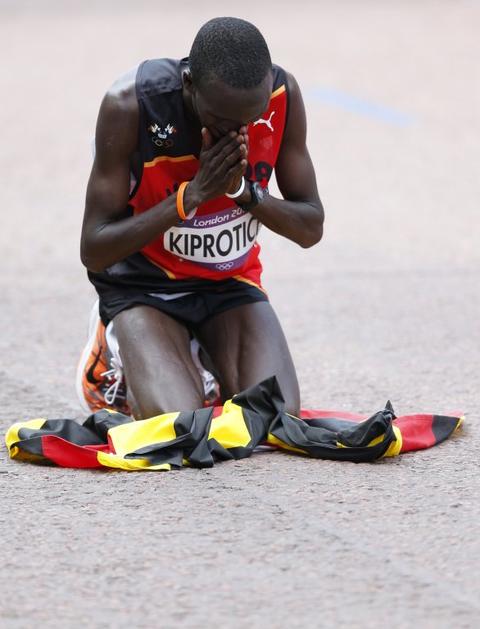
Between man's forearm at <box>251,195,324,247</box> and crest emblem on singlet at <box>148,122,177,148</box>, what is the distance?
0.42 metres

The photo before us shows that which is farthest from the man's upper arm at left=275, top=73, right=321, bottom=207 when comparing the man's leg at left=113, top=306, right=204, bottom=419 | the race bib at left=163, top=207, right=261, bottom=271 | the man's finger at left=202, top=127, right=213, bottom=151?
the man's leg at left=113, top=306, right=204, bottom=419

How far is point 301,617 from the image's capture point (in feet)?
10.3

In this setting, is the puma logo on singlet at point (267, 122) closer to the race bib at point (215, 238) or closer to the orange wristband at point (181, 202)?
the race bib at point (215, 238)

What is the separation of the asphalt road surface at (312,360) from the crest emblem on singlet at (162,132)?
125 centimetres

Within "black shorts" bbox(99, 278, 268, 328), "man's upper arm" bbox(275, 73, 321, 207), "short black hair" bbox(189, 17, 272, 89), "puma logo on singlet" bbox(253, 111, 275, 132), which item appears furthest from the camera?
"black shorts" bbox(99, 278, 268, 328)

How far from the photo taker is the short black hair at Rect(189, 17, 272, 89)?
4.33 m

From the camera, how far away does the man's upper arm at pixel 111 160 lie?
15.4 ft

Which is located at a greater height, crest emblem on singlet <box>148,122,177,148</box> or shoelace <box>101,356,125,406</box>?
crest emblem on singlet <box>148,122,177,148</box>

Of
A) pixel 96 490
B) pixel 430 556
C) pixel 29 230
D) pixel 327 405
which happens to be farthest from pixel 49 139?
pixel 430 556

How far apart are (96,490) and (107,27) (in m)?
15.4

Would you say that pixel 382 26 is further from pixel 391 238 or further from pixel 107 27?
pixel 391 238

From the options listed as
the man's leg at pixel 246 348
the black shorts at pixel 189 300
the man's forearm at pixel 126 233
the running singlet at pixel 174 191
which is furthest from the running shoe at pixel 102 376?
the man's forearm at pixel 126 233

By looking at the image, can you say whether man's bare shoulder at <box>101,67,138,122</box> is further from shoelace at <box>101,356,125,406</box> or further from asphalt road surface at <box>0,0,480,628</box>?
asphalt road surface at <box>0,0,480,628</box>

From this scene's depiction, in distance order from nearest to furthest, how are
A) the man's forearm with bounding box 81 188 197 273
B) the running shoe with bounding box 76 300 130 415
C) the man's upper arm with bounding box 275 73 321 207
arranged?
the man's forearm with bounding box 81 188 197 273 → the man's upper arm with bounding box 275 73 321 207 → the running shoe with bounding box 76 300 130 415
